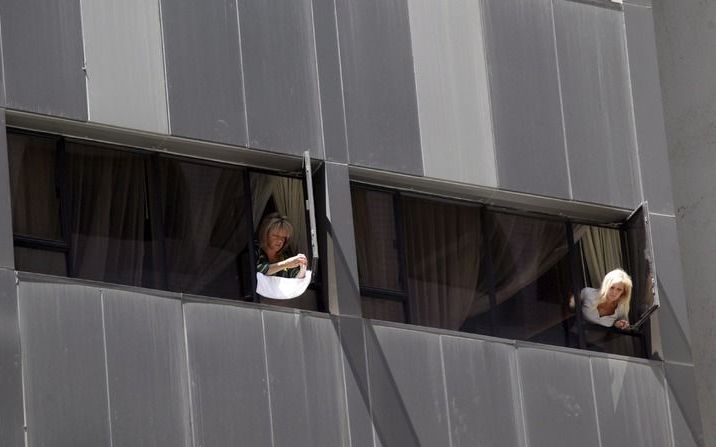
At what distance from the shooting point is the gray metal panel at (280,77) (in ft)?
74.8

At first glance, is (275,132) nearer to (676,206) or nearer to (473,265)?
(473,265)

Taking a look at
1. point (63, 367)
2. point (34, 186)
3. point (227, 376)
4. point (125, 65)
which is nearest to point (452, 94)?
point (125, 65)

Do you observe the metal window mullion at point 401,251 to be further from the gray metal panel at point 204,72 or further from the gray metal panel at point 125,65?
the gray metal panel at point 125,65

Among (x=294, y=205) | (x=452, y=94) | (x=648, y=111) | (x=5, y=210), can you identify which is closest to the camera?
(x=5, y=210)

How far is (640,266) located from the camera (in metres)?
25.4

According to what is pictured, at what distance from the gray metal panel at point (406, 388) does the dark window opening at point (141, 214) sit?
0.95 metres

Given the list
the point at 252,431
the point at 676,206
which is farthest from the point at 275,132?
the point at 676,206

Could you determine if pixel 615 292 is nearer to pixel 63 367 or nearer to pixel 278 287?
pixel 278 287

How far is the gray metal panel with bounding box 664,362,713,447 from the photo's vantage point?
24922 millimetres

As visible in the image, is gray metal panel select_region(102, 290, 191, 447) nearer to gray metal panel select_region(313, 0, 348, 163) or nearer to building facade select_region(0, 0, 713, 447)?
building facade select_region(0, 0, 713, 447)

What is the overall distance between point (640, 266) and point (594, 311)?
0.84 meters

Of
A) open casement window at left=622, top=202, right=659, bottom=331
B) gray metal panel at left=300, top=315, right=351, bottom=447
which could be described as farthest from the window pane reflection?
open casement window at left=622, top=202, right=659, bottom=331

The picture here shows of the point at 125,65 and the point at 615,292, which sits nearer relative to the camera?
the point at 125,65

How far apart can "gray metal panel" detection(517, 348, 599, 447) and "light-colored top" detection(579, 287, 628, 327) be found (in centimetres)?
98
